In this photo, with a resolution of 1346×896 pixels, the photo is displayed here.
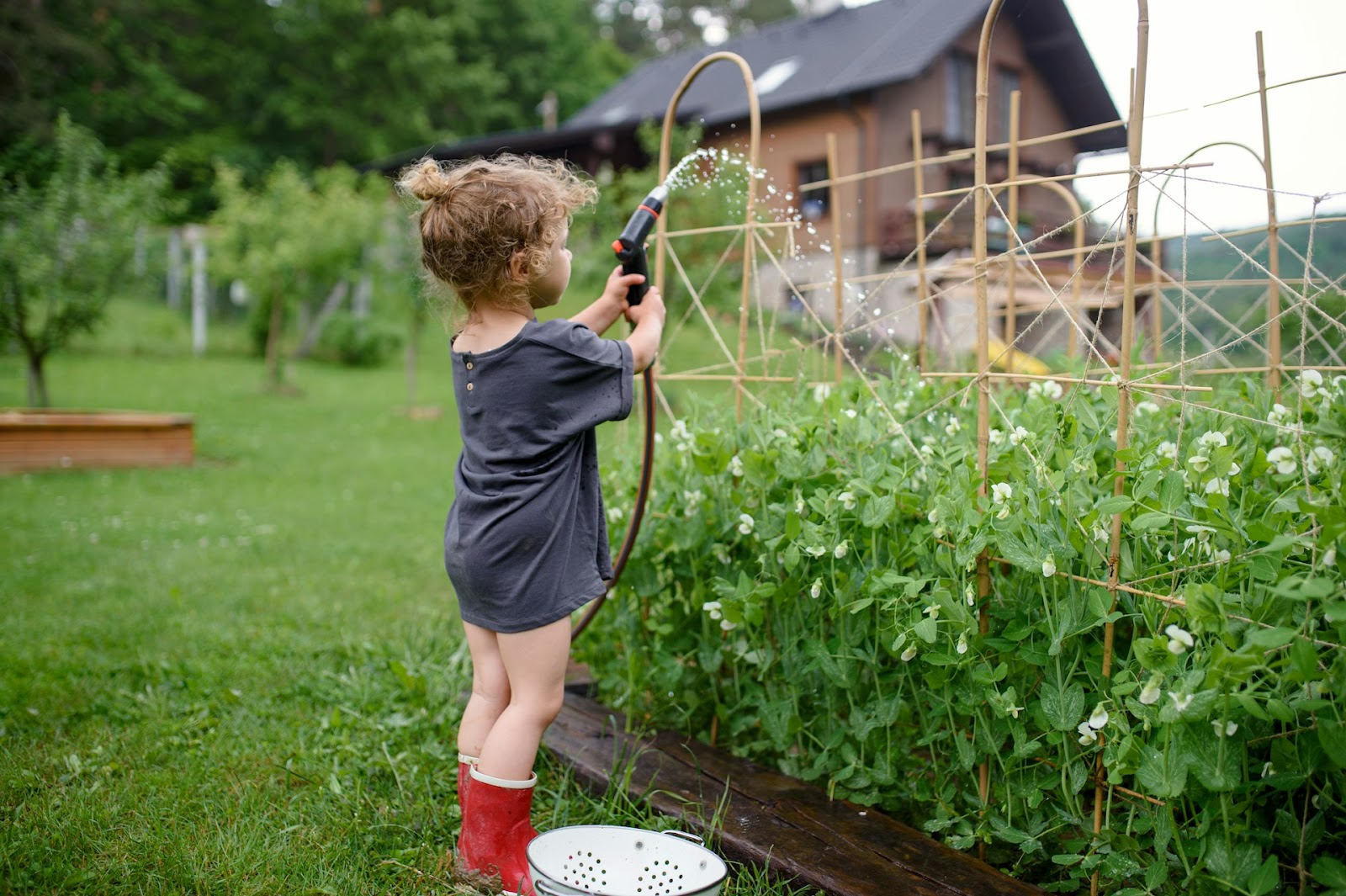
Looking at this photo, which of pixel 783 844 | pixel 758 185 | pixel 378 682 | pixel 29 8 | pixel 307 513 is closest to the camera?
pixel 783 844

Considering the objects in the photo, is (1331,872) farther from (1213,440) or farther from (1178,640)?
(1213,440)

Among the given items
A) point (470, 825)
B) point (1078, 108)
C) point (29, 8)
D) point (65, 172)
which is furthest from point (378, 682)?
point (29, 8)

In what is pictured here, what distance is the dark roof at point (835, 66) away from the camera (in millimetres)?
3432

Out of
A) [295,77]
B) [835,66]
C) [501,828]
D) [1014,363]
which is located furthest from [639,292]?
[295,77]

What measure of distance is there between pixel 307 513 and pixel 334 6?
76.6 ft

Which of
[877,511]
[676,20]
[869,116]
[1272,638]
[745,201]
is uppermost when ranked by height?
[676,20]

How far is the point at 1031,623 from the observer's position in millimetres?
1771

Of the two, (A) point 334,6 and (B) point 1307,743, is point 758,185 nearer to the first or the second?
(B) point 1307,743

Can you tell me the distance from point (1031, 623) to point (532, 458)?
99 cm

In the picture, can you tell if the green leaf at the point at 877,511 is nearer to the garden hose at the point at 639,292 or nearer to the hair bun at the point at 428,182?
the garden hose at the point at 639,292

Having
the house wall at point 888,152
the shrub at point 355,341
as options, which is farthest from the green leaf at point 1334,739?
the shrub at point 355,341

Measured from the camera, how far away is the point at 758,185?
8.54 ft

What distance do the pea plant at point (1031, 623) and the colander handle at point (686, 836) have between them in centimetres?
35

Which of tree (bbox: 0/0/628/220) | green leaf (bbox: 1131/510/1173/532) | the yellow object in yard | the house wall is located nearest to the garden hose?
the yellow object in yard
